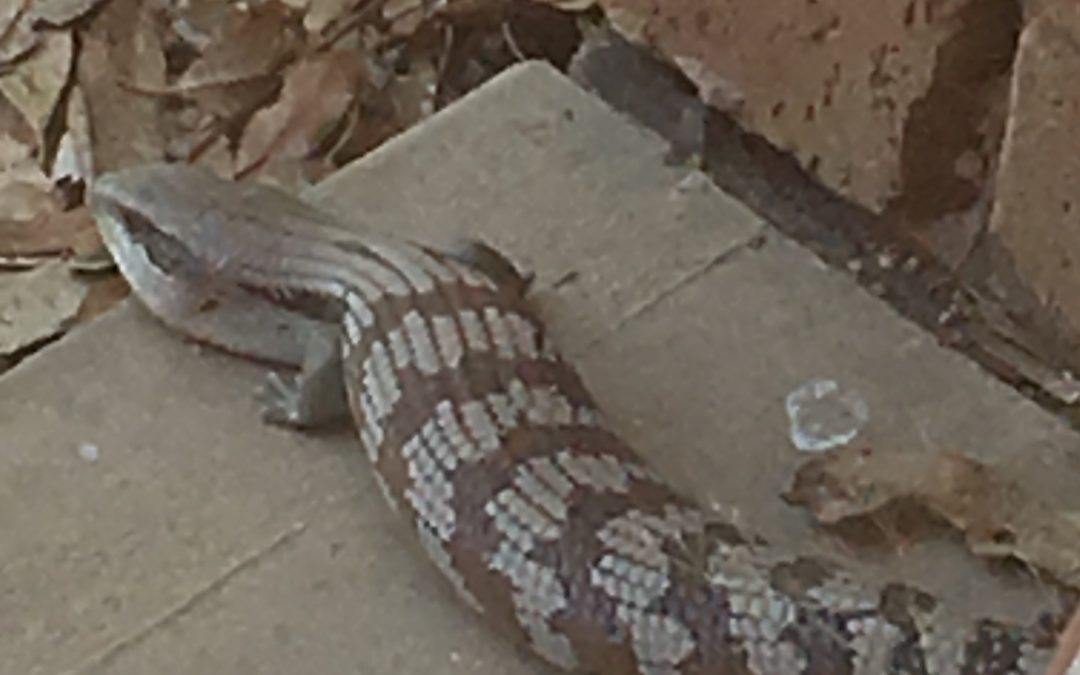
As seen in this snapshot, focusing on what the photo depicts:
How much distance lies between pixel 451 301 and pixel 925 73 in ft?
1.88

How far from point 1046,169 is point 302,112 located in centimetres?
128

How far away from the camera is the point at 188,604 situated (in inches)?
87.6

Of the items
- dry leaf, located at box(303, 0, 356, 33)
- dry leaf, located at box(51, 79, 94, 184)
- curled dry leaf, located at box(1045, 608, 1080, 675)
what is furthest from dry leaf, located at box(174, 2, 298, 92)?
curled dry leaf, located at box(1045, 608, 1080, 675)

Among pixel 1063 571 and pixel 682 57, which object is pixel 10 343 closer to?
pixel 682 57

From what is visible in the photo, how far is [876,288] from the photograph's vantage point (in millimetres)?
2541

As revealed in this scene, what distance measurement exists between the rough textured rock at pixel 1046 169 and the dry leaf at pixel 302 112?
116 centimetres

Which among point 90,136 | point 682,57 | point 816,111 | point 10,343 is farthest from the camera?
point 90,136

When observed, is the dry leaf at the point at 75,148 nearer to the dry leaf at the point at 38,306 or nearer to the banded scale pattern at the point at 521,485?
the dry leaf at the point at 38,306

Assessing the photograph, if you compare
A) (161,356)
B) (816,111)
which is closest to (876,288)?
(816,111)

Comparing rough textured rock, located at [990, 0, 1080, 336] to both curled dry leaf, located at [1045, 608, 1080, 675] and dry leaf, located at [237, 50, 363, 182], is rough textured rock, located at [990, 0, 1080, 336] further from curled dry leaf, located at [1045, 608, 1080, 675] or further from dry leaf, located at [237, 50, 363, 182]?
dry leaf, located at [237, 50, 363, 182]

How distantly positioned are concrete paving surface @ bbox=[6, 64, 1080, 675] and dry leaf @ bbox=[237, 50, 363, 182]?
451 millimetres

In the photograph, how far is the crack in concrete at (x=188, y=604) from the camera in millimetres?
2174

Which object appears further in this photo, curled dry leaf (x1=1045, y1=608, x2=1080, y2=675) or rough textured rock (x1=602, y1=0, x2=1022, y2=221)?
rough textured rock (x1=602, y1=0, x2=1022, y2=221)

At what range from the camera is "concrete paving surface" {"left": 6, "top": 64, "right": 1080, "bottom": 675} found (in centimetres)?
219
